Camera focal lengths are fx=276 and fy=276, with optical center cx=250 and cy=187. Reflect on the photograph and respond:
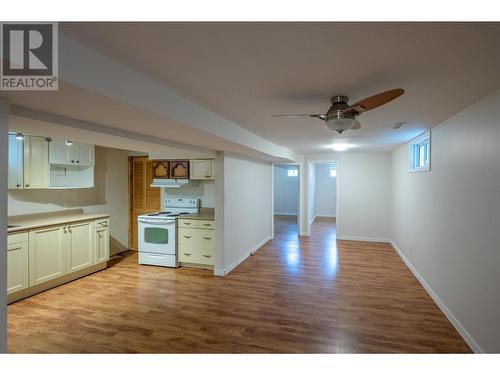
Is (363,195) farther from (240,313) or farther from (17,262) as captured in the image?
(17,262)

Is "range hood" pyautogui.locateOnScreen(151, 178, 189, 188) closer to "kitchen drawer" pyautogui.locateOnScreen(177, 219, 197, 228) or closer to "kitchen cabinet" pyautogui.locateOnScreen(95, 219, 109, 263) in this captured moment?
"kitchen drawer" pyautogui.locateOnScreen(177, 219, 197, 228)

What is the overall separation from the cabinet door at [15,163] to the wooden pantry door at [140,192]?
2190 millimetres

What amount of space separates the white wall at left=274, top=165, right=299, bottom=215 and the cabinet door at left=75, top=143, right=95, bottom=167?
7477 millimetres

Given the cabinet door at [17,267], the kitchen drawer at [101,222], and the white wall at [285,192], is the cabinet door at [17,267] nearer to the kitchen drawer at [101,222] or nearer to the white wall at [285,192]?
the kitchen drawer at [101,222]

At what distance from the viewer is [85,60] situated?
4.46 feet

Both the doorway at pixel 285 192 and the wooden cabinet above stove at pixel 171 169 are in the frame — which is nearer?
the wooden cabinet above stove at pixel 171 169

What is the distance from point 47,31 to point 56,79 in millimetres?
193

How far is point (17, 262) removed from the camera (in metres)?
3.30

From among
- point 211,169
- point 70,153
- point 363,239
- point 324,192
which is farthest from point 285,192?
point 70,153

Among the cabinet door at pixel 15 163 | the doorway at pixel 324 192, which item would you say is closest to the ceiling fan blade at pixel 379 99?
the cabinet door at pixel 15 163

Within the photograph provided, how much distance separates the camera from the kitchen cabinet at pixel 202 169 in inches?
192

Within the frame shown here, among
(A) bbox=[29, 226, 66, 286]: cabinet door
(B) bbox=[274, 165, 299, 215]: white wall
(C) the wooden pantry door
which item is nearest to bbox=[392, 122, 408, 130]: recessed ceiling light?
(C) the wooden pantry door

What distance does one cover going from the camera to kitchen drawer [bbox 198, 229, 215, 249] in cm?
462
